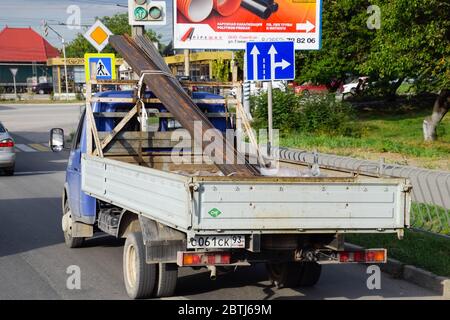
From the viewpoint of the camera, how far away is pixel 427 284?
870 cm

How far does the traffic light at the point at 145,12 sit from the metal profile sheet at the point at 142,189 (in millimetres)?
4298

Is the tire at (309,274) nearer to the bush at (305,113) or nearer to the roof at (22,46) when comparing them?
the bush at (305,113)

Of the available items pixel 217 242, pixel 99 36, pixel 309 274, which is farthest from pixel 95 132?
pixel 99 36

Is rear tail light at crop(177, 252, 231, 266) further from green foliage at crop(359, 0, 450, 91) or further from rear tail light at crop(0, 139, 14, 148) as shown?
green foliage at crop(359, 0, 450, 91)

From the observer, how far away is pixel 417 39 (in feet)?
74.2

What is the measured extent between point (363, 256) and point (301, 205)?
99 centimetres

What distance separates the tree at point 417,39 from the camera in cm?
Answer: 2217

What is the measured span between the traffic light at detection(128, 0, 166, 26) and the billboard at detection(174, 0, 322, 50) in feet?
40.0

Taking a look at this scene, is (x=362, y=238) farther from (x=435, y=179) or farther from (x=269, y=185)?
(x=269, y=185)

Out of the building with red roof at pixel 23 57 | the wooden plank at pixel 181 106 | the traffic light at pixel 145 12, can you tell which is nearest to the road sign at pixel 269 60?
the traffic light at pixel 145 12

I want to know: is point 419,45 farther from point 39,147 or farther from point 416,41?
point 39,147

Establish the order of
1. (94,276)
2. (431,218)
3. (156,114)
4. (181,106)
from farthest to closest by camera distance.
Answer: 1. (431,218)
2. (156,114)
3. (181,106)
4. (94,276)

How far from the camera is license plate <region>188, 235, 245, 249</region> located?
6652mm
